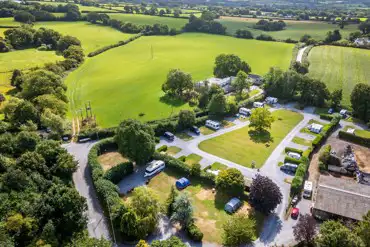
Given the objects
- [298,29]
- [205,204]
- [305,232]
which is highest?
[298,29]

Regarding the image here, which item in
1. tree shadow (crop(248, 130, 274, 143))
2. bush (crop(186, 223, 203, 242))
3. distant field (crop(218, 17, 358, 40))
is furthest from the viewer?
distant field (crop(218, 17, 358, 40))

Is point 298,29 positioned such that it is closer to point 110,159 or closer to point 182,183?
point 110,159

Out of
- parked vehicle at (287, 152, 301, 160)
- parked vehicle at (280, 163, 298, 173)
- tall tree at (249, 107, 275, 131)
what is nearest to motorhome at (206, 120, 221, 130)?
tall tree at (249, 107, 275, 131)

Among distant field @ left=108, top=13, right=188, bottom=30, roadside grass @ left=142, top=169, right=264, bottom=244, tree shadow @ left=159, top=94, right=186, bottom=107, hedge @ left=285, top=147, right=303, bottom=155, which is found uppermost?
distant field @ left=108, top=13, right=188, bottom=30

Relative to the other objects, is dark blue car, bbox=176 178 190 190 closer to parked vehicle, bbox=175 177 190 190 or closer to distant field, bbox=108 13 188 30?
parked vehicle, bbox=175 177 190 190

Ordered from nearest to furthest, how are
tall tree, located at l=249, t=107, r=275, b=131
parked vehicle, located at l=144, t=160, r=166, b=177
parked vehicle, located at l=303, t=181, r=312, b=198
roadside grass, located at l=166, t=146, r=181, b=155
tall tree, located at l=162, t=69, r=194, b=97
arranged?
parked vehicle, located at l=303, t=181, r=312, b=198, parked vehicle, located at l=144, t=160, r=166, b=177, roadside grass, located at l=166, t=146, r=181, b=155, tall tree, located at l=249, t=107, r=275, b=131, tall tree, located at l=162, t=69, r=194, b=97

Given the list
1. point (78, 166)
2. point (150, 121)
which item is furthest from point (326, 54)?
point (78, 166)

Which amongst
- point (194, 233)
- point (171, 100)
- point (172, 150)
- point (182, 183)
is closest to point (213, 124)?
point (172, 150)
